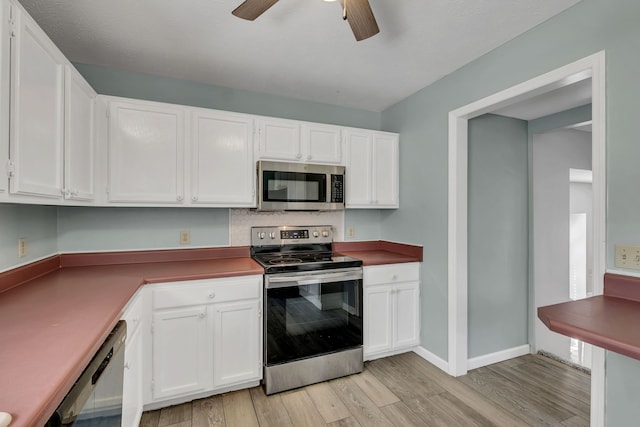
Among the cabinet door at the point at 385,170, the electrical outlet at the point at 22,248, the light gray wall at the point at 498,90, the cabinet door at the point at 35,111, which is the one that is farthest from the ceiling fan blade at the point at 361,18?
the electrical outlet at the point at 22,248

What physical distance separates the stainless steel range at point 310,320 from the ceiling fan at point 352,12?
62.7 inches

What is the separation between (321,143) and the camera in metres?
2.80

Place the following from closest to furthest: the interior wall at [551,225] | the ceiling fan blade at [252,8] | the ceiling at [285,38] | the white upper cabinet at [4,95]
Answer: the white upper cabinet at [4,95]
the ceiling fan blade at [252,8]
the ceiling at [285,38]
the interior wall at [551,225]

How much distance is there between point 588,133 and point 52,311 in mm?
5023

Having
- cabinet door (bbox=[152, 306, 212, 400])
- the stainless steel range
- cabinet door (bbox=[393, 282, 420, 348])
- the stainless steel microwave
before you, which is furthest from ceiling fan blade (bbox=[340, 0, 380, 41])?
cabinet door (bbox=[393, 282, 420, 348])

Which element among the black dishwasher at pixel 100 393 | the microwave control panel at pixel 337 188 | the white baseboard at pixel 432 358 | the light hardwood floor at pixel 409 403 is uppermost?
the microwave control panel at pixel 337 188

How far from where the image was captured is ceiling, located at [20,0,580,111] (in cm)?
174

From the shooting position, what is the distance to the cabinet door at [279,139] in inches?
102

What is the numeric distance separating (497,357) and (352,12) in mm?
3067

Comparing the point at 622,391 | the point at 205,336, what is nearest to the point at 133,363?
the point at 205,336

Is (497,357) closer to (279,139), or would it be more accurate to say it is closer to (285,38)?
(279,139)

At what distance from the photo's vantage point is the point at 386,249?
132 inches

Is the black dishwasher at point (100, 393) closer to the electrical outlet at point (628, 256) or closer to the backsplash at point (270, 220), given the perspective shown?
the backsplash at point (270, 220)

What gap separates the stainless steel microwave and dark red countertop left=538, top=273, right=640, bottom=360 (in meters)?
1.82
